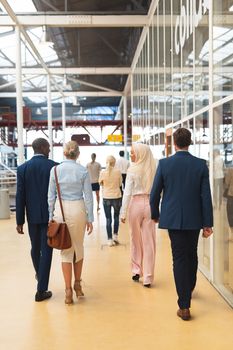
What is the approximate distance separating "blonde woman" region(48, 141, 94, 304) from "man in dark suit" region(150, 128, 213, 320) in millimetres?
801

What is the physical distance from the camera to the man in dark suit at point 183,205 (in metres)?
3.51

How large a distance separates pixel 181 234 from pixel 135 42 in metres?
10.4

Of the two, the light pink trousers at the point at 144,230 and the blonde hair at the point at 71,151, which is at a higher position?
the blonde hair at the point at 71,151

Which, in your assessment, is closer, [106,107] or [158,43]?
[158,43]

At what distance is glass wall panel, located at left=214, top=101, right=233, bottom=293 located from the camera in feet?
13.1

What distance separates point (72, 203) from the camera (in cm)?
403

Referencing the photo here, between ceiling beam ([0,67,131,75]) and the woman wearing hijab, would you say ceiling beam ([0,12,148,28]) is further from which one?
the woman wearing hijab

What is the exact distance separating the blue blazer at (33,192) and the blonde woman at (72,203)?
202 mm

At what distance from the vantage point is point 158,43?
8375 mm

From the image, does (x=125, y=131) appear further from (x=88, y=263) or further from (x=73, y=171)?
(x=73, y=171)

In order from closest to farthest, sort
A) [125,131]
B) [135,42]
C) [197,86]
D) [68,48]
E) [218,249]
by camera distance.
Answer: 1. [218,249]
2. [197,86]
3. [135,42]
4. [68,48]
5. [125,131]

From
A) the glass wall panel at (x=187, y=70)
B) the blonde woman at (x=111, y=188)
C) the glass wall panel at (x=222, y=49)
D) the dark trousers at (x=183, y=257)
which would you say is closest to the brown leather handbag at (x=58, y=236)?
the dark trousers at (x=183, y=257)

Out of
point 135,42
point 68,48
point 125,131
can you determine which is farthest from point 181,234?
point 125,131

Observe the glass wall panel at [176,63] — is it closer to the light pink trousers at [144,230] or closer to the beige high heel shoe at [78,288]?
the light pink trousers at [144,230]
